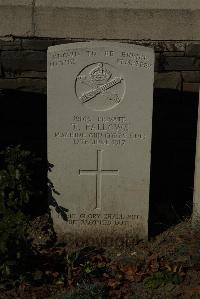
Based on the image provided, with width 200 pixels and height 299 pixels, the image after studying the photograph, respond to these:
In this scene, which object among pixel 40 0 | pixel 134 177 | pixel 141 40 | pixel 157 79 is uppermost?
pixel 40 0

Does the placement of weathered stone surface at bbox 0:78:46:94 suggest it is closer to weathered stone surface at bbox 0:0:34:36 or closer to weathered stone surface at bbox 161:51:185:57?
weathered stone surface at bbox 0:0:34:36

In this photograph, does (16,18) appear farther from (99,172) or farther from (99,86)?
(99,172)

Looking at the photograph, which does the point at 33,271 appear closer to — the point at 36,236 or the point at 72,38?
the point at 36,236

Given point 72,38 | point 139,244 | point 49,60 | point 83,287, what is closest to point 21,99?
point 72,38

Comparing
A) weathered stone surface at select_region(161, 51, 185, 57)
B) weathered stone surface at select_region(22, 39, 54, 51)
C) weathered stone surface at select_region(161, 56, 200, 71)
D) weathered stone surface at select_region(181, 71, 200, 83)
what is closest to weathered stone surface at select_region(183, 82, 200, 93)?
weathered stone surface at select_region(181, 71, 200, 83)

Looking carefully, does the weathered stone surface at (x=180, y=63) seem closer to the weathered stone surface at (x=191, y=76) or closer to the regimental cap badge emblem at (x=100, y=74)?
the weathered stone surface at (x=191, y=76)

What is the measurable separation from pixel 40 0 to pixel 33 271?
100 inches

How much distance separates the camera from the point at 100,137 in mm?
4512

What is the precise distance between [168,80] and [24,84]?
4.52 ft

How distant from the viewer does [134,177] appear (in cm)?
459

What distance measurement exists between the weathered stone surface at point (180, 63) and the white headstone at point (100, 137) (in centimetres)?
108

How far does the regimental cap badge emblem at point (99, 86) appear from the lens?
173 inches

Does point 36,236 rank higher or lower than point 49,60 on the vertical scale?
lower

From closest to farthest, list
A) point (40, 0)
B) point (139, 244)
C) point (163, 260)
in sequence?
point (163, 260) → point (139, 244) → point (40, 0)
